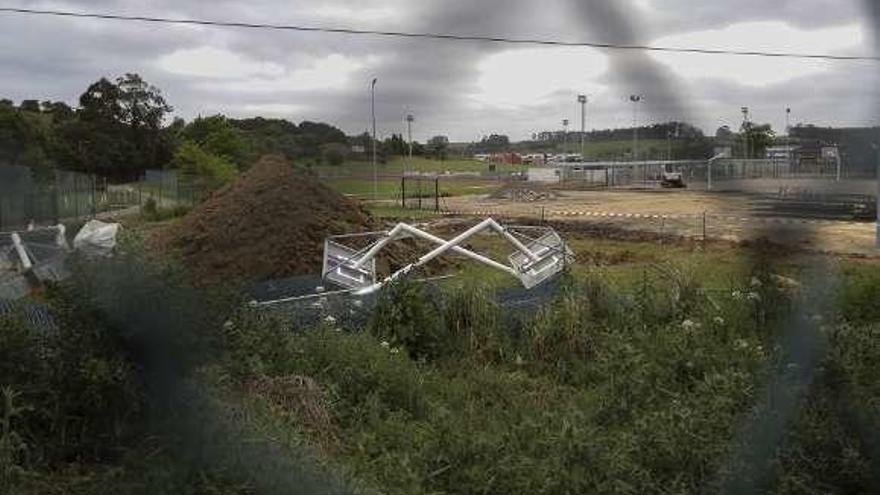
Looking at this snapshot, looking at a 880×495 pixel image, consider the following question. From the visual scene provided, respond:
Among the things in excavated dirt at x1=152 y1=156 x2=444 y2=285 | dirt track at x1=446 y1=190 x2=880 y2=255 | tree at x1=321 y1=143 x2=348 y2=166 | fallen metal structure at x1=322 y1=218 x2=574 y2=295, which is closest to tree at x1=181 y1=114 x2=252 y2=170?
tree at x1=321 y1=143 x2=348 y2=166

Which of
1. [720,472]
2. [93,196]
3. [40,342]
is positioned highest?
[93,196]

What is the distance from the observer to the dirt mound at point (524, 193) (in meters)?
53.3

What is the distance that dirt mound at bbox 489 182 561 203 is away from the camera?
2098 inches

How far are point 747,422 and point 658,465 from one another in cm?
58

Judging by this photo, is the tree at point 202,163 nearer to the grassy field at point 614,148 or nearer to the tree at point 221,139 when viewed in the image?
the tree at point 221,139

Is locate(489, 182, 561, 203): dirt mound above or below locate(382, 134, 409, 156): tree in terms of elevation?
below

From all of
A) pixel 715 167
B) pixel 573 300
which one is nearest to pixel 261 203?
pixel 573 300

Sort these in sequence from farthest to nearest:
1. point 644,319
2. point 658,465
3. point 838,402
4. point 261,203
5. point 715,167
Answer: point 261,203
point 644,319
point 658,465
point 838,402
point 715,167

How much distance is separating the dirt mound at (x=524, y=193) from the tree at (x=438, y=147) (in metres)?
49.7

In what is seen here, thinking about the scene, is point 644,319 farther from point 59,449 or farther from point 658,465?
point 59,449

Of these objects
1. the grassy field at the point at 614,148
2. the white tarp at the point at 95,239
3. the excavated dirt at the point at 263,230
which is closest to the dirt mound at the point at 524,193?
the excavated dirt at the point at 263,230

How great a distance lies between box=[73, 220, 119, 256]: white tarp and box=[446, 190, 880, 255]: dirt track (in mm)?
2761

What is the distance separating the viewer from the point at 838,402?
3.86m

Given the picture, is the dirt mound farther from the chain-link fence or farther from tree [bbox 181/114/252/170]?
tree [bbox 181/114/252/170]
